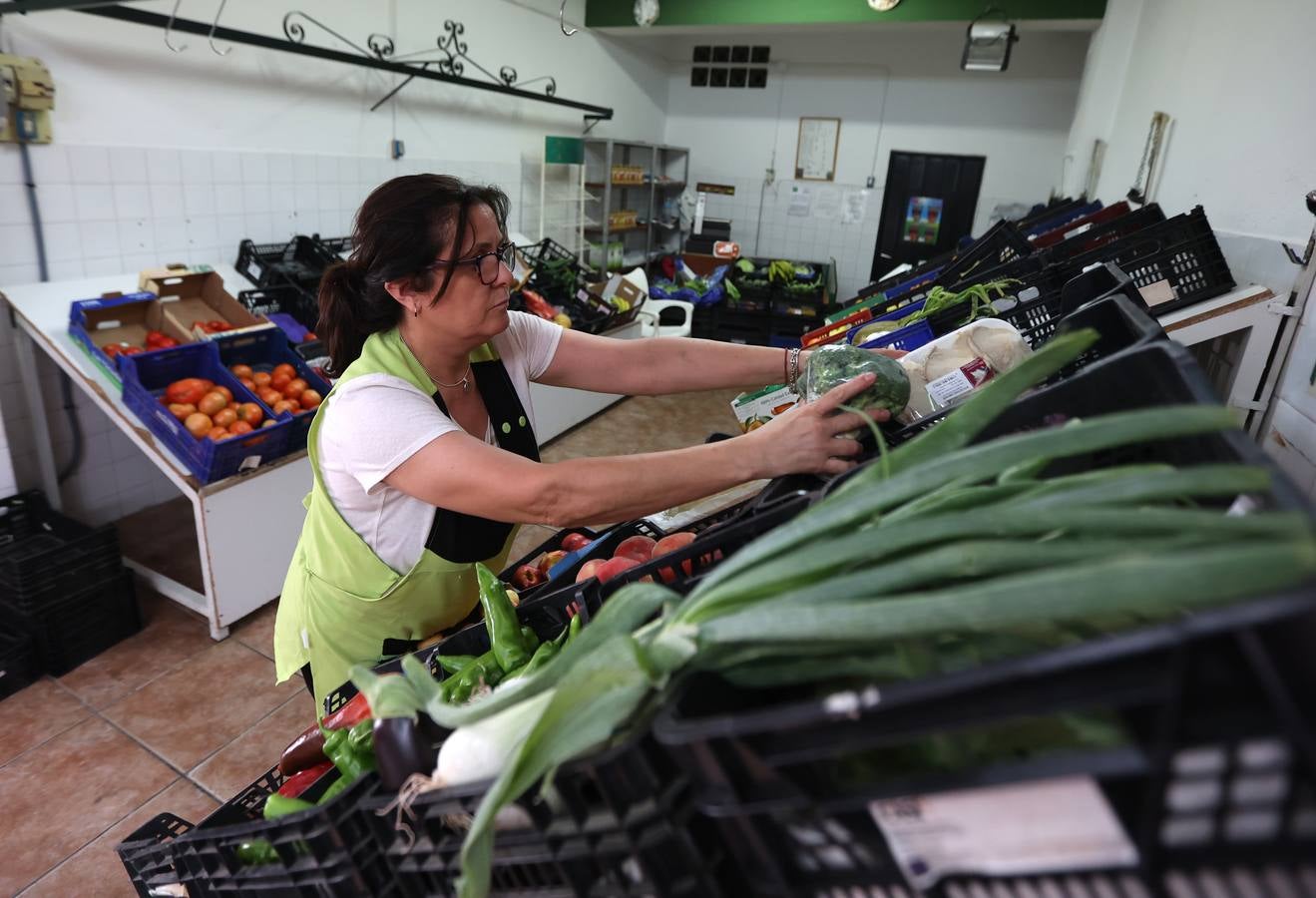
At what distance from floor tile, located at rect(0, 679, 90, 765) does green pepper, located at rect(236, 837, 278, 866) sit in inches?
87.3

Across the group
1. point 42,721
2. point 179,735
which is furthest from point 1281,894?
point 42,721

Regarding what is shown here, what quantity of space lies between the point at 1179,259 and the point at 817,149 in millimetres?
7385

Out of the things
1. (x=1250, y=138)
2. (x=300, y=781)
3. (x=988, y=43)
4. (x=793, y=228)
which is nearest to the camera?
(x=300, y=781)

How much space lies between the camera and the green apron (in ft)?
4.87

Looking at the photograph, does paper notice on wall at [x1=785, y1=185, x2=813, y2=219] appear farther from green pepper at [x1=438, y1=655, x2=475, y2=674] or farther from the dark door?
green pepper at [x1=438, y1=655, x2=475, y2=674]

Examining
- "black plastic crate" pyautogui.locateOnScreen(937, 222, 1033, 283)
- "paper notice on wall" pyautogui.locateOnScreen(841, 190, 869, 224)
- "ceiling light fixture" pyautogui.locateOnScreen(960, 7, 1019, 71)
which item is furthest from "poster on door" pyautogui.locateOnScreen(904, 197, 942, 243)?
"black plastic crate" pyautogui.locateOnScreen(937, 222, 1033, 283)

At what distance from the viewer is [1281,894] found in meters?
0.38

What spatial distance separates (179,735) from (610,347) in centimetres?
200

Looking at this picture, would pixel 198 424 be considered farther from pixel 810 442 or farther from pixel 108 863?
pixel 810 442

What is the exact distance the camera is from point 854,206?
8477mm

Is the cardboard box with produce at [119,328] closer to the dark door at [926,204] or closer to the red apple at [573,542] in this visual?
the red apple at [573,542]

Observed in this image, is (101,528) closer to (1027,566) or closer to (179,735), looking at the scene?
(179,735)

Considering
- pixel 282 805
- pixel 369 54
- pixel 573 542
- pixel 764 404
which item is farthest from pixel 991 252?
pixel 369 54

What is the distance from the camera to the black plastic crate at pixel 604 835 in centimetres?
57
